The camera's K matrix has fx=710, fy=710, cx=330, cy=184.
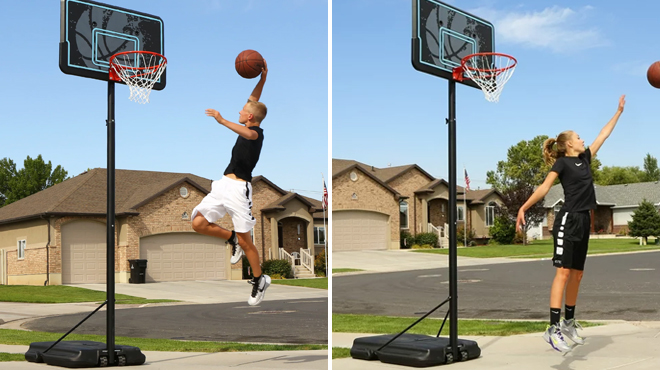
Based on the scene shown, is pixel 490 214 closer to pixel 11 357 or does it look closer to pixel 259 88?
pixel 11 357

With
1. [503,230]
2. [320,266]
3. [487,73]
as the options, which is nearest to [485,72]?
[487,73]

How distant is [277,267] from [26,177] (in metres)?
30.2

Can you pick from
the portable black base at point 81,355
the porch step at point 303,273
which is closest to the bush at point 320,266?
the porch step at point 303,273

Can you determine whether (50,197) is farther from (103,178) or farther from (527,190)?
(527,190)

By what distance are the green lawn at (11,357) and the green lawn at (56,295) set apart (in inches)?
591

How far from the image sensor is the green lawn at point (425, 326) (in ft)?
35.7

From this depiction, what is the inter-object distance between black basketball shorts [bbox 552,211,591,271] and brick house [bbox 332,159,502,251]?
3387 centimetres

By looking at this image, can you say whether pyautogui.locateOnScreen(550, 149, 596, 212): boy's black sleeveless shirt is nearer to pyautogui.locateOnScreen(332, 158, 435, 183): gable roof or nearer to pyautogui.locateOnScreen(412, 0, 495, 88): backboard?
pyautogui.locateOnScreen(412, 0, 495, 88): backboard

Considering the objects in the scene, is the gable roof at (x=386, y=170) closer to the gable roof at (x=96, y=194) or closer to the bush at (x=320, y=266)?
the bush at (x=320, y=266)

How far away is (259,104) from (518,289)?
13446mm

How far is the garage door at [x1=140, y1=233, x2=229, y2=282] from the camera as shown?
30.9 metres

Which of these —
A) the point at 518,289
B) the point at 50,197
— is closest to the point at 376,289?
the point at 518,289

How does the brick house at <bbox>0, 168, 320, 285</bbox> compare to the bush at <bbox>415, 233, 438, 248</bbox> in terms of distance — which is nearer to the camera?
the brick house at <bbox>0, 168, 320, 285</bbox>

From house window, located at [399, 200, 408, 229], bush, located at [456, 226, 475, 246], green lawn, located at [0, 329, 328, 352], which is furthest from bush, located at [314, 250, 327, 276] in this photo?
green lawn, located at [0, 329, 328, 352]
